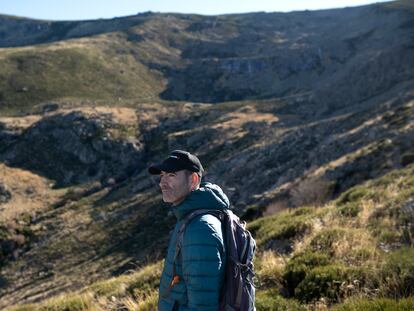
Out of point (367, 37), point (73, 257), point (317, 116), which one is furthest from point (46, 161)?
point (367, 37)

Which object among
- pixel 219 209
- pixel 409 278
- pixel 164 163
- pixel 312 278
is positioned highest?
pixel 164 163

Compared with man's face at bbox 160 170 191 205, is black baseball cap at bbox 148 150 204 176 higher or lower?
higher

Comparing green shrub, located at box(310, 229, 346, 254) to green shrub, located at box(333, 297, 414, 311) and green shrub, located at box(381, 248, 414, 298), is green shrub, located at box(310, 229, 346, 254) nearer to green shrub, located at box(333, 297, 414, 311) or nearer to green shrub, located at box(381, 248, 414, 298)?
green shrub, located at box(381, 248, 414, 298)

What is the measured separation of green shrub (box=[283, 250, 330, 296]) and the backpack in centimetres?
357

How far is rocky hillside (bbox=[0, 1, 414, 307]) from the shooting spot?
99.6 feet

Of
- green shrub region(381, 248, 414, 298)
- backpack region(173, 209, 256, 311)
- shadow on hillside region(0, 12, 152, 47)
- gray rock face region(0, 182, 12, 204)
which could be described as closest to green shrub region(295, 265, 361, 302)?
green shrub region(381, 248, 414, 298)

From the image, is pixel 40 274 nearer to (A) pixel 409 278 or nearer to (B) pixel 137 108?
(A) pixel 409 278

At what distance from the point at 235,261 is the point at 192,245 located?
389 mm

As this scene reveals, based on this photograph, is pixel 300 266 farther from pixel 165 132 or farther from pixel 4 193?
pixel 165 132

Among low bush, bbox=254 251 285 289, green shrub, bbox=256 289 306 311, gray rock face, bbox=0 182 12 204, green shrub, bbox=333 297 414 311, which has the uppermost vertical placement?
green shrub, bbox=333 297 414 311

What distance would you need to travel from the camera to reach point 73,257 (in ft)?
113

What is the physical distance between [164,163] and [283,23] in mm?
158408

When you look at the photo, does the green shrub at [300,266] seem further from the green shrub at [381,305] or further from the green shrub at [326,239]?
the green shrub at [381,305]

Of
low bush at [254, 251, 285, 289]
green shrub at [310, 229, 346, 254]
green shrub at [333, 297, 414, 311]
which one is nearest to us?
green shrub at [333, 297, 414, 311]
